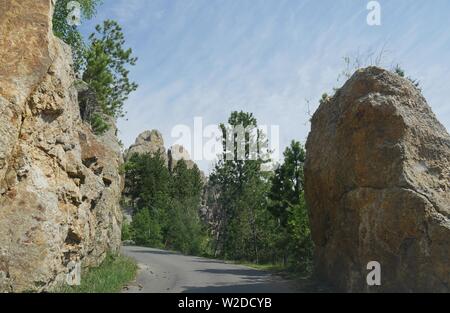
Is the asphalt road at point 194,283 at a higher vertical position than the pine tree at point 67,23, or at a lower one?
lower

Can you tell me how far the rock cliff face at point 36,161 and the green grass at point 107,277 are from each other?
1.91 ft

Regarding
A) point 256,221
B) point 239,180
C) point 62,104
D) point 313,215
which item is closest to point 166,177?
point 239,180

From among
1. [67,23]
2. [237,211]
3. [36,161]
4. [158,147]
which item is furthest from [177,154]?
[36,161]

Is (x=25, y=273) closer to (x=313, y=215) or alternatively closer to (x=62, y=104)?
(x=62, y=104)

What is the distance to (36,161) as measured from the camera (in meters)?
13.8

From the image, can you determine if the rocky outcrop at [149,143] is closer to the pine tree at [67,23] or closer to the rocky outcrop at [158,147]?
the rocky outcrop at [158,147]

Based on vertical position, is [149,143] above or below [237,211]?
above

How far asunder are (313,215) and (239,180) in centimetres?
3028

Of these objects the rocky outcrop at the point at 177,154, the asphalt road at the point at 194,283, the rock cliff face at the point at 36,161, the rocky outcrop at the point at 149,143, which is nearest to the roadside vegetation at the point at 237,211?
the asphalt road at the point at 194,283

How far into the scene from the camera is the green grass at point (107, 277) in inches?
565

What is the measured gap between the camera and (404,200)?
44.5 feet

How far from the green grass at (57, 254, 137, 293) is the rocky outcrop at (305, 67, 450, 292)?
7.97 metres

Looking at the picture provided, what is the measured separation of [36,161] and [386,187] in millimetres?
10717

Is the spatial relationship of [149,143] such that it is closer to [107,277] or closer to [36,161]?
[107,277]
